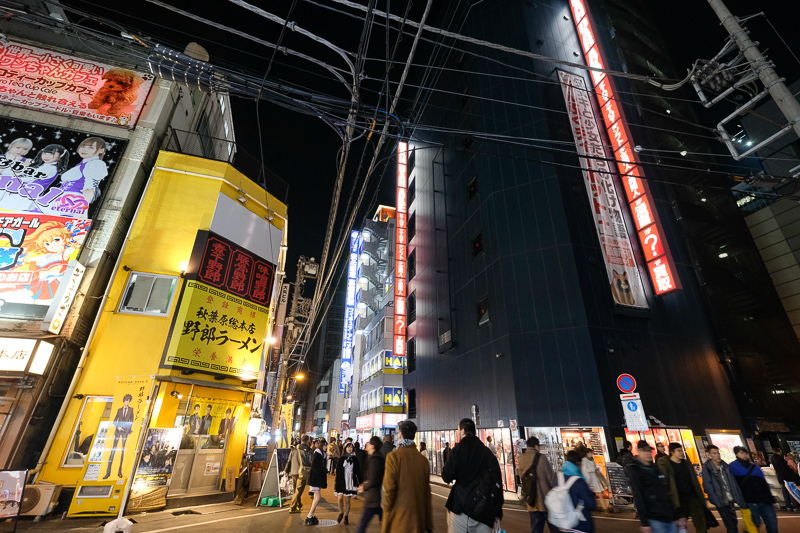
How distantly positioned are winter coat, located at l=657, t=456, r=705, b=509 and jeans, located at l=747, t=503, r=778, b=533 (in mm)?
2242

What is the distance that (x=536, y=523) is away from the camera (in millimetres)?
5590

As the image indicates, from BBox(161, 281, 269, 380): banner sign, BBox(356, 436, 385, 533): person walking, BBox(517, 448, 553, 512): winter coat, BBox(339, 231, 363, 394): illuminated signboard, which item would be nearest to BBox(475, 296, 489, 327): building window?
BBox(161, 281, 269, 380): banner sign

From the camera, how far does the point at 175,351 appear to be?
10.8m

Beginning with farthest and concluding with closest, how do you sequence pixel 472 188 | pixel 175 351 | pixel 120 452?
1. pixel 472 188
2. pixel 175 351
3. pixel 120 452

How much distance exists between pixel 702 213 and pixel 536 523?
2045 cm

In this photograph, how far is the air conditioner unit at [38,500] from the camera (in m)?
8.19

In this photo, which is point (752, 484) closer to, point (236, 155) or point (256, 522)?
point (256, 522)

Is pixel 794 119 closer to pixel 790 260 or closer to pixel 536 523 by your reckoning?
pixel 536 523

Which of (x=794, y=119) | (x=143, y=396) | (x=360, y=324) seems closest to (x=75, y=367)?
(x=143, y=396)

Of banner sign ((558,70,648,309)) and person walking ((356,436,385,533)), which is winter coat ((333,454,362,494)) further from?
banner sign ((558,70,648,309))

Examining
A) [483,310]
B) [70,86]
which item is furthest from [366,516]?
[70,86]

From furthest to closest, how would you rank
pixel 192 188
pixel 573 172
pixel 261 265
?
pixel 573 172 < pixel 261 265 < pixel 192 188

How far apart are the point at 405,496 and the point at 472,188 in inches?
720

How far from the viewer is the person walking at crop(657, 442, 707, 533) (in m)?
4.73
